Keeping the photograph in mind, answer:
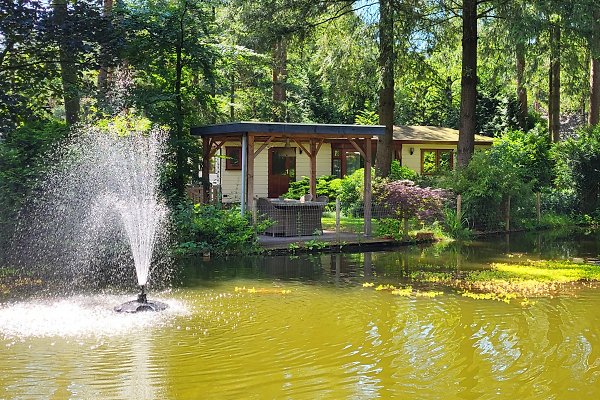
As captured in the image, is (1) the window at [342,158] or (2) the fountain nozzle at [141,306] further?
(1) the window at [342,158]

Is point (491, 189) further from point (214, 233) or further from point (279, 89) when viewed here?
point (279, 89)

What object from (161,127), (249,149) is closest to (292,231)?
(249,149)

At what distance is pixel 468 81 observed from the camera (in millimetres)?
19922

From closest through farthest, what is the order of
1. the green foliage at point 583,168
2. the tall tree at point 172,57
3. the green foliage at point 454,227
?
the tall tree at point 172,57 → the green foliage at point 454,227 → the green foliage at point 583,168

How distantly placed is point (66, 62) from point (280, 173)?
39.2 feet

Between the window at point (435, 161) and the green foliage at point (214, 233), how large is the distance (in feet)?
46.5

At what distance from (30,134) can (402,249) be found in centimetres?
837

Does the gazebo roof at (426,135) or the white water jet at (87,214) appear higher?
the gazebo roof at (426,135)

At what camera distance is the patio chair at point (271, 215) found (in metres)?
15.9

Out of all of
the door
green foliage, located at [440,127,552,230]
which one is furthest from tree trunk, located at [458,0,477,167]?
the door

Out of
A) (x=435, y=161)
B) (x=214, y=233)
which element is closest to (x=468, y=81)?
(x=435, y=161)

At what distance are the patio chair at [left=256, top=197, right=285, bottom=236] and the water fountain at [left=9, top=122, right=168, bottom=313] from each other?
11.4ft

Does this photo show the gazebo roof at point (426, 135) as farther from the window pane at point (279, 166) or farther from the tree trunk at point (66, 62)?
the tree trunk at point (66, 62)

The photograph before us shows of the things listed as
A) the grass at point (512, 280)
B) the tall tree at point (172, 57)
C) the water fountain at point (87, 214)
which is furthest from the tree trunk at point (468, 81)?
the water fountain at point (87, 214)
